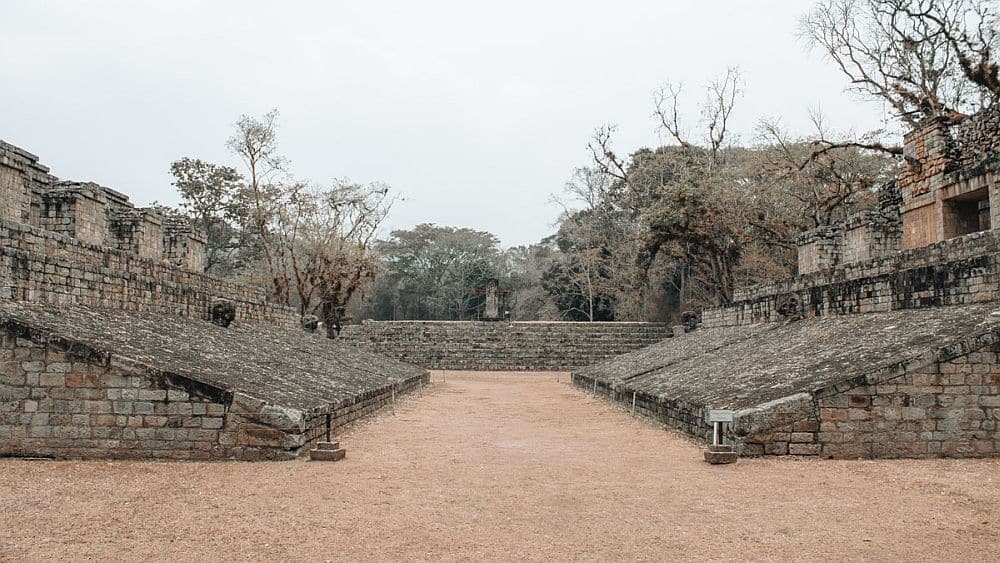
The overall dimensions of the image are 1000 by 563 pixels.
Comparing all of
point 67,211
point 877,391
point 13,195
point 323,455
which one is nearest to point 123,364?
A: point 323,455

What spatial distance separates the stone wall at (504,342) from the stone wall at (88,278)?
463 inches

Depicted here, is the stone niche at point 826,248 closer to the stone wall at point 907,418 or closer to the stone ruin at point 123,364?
the stone wall at point 907,418

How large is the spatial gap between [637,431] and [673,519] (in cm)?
471

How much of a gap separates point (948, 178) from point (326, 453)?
13009 millimetres

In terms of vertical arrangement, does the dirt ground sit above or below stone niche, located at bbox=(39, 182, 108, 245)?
below

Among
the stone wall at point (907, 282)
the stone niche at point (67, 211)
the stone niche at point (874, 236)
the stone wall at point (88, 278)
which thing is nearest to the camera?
the stone wall at point (88, 278)

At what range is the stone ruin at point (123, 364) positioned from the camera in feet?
22.4

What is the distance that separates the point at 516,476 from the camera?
6.75 metres

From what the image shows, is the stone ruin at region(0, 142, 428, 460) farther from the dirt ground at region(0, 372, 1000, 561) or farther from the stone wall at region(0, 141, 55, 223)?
the dirt ground at region(0, 372, 1000, 561)

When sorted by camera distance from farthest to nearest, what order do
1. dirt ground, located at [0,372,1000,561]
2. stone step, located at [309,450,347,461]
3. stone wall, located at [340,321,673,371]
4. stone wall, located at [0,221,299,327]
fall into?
stone wall, located at [340,321,673,371] → stone wall, located at [0,221,299,327] → stone step, located at [309,450,347,461] → dirt ground, located at [0,372,1000,561]

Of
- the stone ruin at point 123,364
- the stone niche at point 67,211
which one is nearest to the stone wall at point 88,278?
the stone ruin at point 123,364

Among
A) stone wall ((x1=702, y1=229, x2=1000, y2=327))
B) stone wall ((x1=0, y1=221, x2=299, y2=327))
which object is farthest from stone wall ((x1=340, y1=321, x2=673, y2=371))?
stone wall ((x1=702, y1=229, x2=1000, y2=327))

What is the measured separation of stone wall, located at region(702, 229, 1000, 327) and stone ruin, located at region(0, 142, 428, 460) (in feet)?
27.0

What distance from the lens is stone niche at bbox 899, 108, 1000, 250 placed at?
13.3 m
